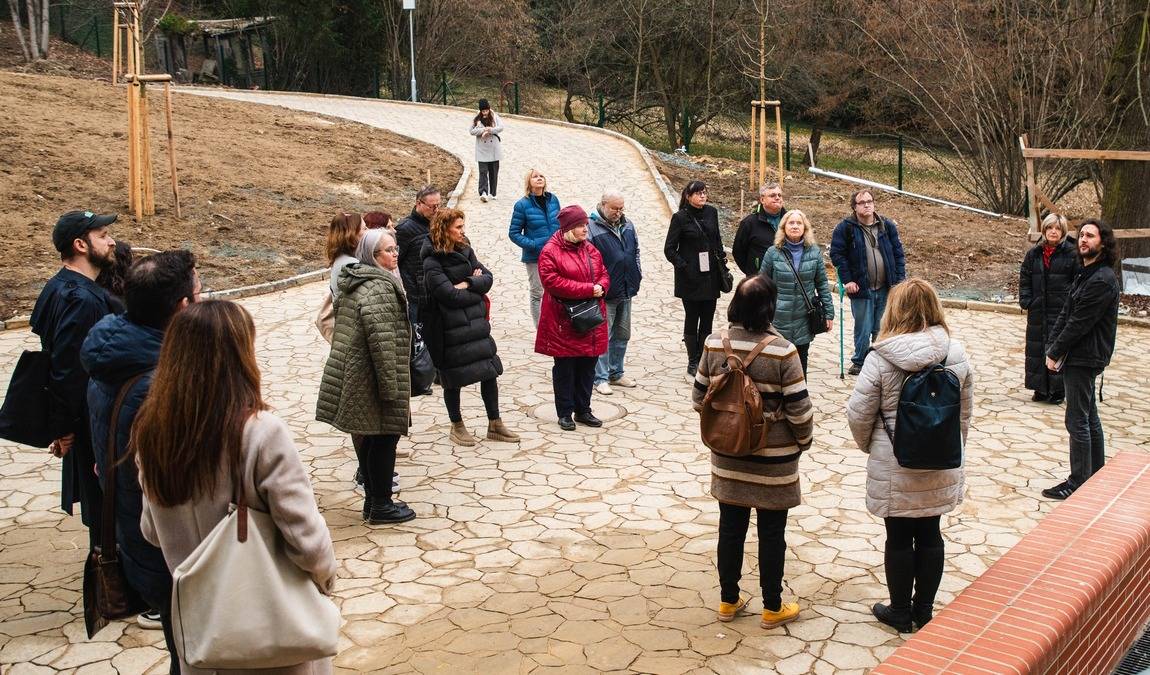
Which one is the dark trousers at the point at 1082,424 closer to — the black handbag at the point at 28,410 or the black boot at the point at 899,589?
the black boot at the point at 899,589

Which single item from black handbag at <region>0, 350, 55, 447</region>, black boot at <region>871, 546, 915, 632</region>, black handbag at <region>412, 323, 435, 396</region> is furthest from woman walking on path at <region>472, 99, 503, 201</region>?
black boot at <region>871, 546, 915, 632</region>

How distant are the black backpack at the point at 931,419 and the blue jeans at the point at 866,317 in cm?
527

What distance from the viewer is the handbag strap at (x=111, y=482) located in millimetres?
4168

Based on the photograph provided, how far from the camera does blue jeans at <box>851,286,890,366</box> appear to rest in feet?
33.2

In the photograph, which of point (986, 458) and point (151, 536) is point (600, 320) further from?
point (151, 536)

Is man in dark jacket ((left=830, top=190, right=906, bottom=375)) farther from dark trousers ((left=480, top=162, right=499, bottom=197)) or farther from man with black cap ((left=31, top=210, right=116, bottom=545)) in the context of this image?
dark trousers ((left=480, top=162, right=499, bottom=197))

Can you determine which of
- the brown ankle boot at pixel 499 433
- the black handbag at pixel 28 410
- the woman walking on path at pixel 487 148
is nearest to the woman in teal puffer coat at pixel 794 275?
the brown ankle boot at pixel 499 433

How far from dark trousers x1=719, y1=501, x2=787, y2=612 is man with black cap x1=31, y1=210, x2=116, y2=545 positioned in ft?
9.40

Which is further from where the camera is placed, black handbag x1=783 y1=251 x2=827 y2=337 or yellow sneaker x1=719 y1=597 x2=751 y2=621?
black handbag x1=783 y1=251 x2=827 y2=337

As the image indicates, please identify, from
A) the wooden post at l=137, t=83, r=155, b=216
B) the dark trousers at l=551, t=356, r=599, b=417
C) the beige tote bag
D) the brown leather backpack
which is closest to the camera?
the beige tote bag

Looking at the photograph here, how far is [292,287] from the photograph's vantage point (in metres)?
13.8

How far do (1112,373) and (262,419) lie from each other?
935cm

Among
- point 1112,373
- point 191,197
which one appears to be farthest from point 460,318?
point 191,197

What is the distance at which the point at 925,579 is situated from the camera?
5.26 m
